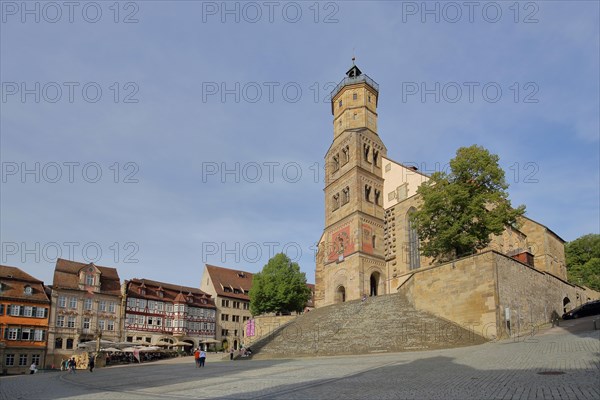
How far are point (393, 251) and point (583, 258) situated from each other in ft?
95.3

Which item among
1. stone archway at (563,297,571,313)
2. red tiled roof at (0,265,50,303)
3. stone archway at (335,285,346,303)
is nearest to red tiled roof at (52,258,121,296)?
red tiled roof at (0,265,50,303)

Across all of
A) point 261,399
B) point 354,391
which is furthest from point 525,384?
point 261,399

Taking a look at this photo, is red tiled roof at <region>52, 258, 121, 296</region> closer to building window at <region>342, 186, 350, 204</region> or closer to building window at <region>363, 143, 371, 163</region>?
building window at <region>342, 186, 350, 204</region>

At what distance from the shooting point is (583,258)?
204 ft

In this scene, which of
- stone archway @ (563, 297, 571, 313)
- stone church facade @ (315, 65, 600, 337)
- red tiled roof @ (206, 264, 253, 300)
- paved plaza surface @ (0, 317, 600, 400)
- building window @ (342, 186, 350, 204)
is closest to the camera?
paved plaza surface @ (0, 317, 600, 400)

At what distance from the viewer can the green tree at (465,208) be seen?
3328 cm

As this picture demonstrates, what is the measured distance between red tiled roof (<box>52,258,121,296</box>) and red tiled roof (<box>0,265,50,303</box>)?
1.58 m

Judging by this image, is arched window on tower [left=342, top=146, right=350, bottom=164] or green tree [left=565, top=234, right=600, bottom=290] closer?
arched window on tower [left=342, top=146, right=350, bottom=164]

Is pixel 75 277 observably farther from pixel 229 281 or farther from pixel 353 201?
pixel 353 201

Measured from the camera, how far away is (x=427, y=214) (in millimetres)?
35125

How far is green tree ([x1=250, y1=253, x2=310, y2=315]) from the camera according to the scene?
58.7m

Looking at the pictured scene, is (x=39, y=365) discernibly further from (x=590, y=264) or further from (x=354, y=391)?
(x=590, y=264)

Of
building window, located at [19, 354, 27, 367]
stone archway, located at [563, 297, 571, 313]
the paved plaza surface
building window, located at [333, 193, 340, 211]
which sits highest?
building window, located at [333, 193, 340, 211]

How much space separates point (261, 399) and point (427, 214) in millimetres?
26298
